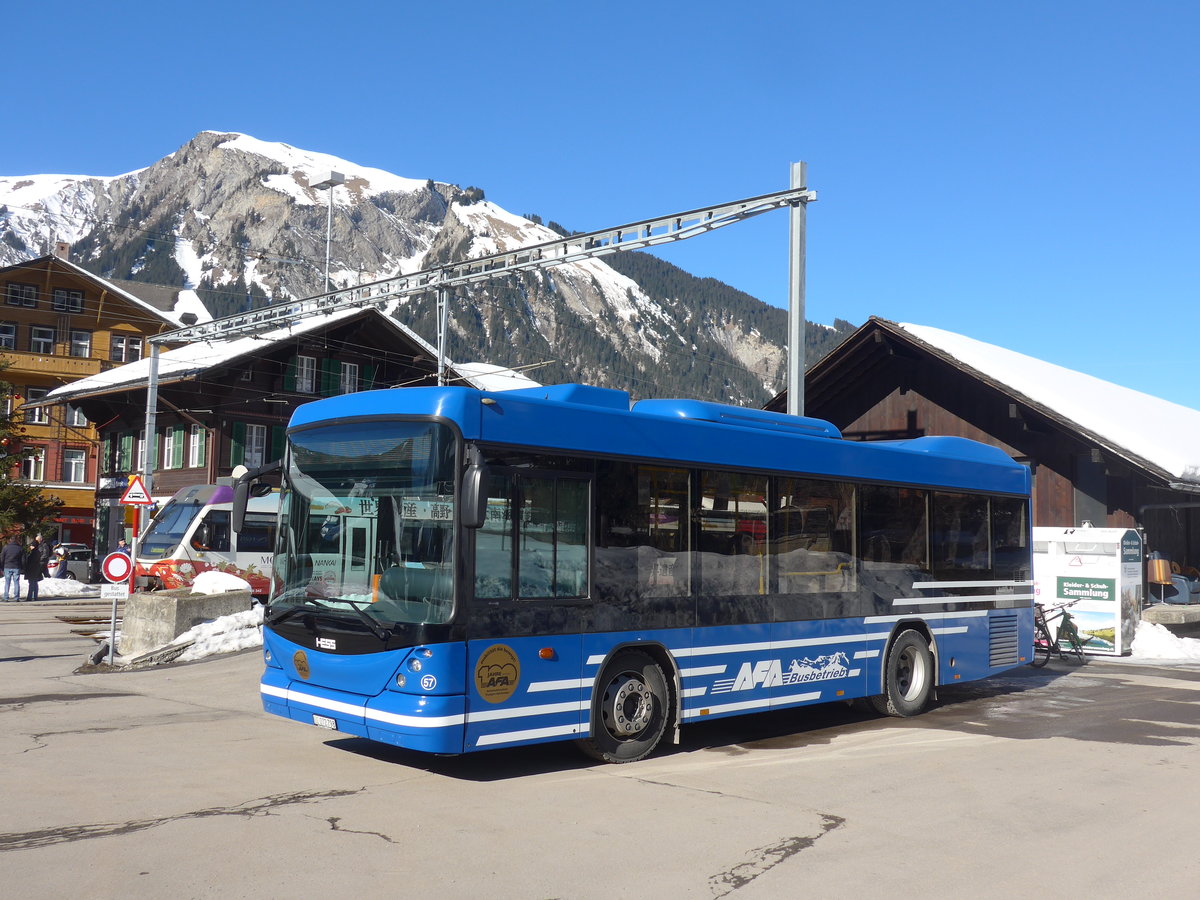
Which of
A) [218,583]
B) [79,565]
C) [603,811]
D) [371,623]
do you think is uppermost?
[371,623]

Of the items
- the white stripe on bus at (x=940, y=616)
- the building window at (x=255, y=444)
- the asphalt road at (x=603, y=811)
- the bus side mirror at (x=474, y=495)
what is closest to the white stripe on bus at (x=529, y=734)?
the asphalt road at (x=603, y=811)

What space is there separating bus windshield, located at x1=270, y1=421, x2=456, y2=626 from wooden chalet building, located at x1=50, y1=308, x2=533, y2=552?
108ft

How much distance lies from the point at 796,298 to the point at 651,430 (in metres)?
8.92

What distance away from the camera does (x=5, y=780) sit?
7969 mm

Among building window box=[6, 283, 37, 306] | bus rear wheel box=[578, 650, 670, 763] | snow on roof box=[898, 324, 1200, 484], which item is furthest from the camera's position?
building window box=[6, 283, 37, 306]

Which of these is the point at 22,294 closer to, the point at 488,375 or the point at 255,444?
the point at 255,444

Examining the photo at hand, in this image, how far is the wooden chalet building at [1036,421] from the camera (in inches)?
837

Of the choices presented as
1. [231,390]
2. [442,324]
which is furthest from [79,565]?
[442,324]

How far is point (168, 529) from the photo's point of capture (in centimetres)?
2678

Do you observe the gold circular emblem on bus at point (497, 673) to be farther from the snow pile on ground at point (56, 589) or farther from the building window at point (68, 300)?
the building window at point (68, 300)

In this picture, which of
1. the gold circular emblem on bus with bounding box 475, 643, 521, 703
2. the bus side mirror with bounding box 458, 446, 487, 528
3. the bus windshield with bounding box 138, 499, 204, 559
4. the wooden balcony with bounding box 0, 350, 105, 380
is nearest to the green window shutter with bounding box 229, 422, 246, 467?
the bus windshield with bounding box 138, 499, 204, 559

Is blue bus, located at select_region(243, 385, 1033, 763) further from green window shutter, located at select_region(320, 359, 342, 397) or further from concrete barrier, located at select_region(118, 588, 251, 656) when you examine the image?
green window shutter, located at select_region(320, 359, 342, 397)

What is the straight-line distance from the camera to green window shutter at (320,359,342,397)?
47572 mm

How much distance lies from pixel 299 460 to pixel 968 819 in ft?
18.1
